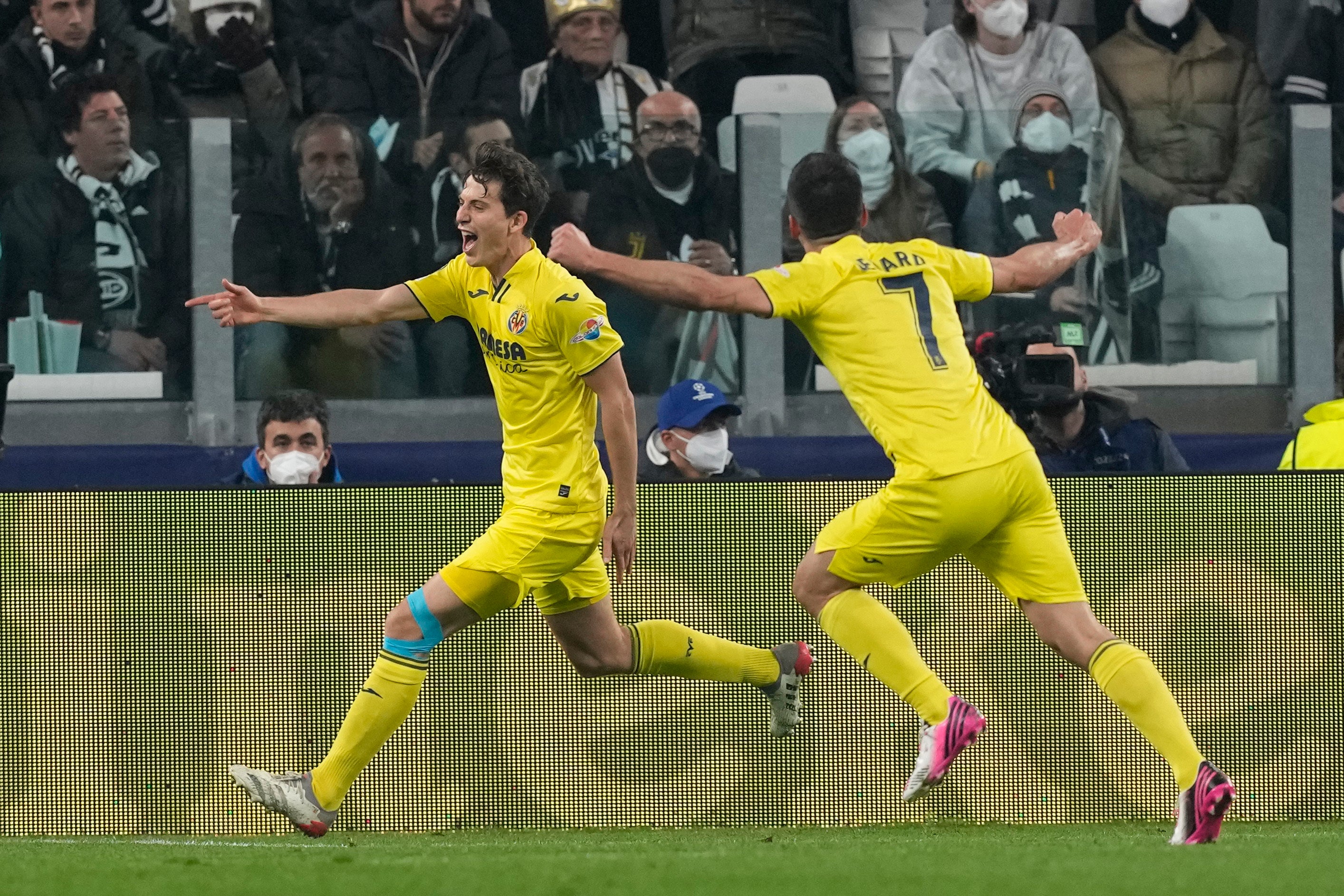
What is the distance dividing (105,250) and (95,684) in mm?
2673

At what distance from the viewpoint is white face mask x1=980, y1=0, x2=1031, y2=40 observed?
10.0 m

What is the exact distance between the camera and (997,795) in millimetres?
6641

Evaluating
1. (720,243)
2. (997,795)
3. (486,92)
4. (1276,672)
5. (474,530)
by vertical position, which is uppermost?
(486,92)

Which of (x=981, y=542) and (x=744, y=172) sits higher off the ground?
(x=744, y=172)

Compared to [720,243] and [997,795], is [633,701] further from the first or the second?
[720,243]

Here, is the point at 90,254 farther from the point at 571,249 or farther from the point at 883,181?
the point at 571,249

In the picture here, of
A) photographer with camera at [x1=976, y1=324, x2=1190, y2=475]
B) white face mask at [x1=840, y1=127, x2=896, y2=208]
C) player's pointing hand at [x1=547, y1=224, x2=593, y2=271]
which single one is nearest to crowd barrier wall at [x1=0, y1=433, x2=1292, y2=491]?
photographer with camera at [x1=976, y1=324, x2=1190, y2=475]

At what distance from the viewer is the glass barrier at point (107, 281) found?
855cm

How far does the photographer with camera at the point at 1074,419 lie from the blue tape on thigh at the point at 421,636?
2.93 metres

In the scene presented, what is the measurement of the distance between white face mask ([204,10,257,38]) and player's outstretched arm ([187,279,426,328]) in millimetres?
4669

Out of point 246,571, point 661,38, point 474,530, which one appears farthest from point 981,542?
point 661,38

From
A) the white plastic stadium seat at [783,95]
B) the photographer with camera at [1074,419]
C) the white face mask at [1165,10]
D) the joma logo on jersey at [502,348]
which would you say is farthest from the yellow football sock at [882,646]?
the white face mask at [1165,10]

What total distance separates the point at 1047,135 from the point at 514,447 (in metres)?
→ 4.01

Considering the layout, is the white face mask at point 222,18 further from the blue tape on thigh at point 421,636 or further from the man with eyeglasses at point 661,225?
the blue tape on thigh at point 421,636
